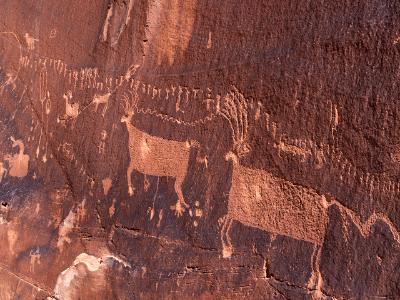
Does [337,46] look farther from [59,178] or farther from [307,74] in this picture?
[59,178]

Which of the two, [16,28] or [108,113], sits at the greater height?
[16,28]

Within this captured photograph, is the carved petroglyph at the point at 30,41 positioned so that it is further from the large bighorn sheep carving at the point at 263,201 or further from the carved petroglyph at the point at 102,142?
the large bighorn sheep carving at the point at 263,201

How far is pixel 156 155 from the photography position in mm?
2545

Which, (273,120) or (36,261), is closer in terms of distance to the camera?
(273,120)

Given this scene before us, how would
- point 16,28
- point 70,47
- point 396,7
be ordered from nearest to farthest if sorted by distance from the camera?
point 396,7, point 70,47, point 16,28

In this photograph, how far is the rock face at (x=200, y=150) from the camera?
6.38 ft

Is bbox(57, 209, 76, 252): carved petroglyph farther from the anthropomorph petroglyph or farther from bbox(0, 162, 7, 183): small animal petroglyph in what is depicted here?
the anthropomorph petroglyph

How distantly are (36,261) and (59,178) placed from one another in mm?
519

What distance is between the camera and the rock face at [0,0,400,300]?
6.38ft

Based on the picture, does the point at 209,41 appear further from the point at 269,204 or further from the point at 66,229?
the point at 66,229

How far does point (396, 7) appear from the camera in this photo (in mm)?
1851

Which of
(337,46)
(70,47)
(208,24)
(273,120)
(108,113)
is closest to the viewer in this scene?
(337,46)

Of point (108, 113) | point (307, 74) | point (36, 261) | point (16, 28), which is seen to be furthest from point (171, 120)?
point (16, 28)

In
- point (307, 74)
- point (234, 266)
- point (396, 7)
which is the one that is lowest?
point (234, 266)
